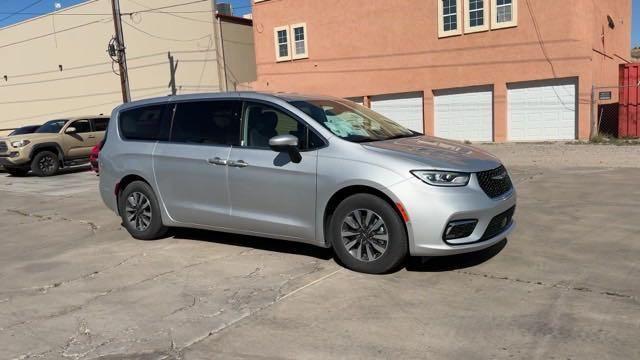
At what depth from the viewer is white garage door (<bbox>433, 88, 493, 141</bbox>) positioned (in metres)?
20.6

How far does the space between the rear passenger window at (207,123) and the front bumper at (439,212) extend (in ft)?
6.88

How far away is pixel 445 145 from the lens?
576 centimetres

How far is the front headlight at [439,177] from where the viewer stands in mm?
4883

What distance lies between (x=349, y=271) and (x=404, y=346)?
163 centimetres

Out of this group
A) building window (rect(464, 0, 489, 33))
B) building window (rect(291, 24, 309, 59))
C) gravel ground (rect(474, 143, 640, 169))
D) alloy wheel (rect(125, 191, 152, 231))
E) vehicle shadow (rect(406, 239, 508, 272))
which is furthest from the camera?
building window (rect(291, 24, 309, 59))

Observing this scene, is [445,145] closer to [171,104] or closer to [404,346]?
[404,346]

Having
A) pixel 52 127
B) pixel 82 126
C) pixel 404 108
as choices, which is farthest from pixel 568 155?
pixel 52 127

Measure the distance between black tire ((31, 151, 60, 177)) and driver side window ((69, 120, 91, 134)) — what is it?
108 cm

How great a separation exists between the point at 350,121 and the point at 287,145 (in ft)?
3.08

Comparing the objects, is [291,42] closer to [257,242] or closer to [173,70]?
[173,70]

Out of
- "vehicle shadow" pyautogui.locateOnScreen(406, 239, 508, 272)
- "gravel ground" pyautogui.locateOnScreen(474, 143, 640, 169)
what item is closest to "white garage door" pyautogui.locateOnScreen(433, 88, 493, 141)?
"gravel ground" pyautogui.locateOnScreen(474, 143, 640, 169)

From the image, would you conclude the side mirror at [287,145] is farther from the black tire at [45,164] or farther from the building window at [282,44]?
the building window at [282,44]

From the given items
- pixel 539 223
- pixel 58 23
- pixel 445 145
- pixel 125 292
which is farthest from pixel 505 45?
pixel 58 23

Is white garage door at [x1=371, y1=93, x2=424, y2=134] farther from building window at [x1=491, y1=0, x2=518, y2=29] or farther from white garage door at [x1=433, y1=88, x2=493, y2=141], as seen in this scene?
building window at [x1=491, y1=0, x2=518, y2=29]
